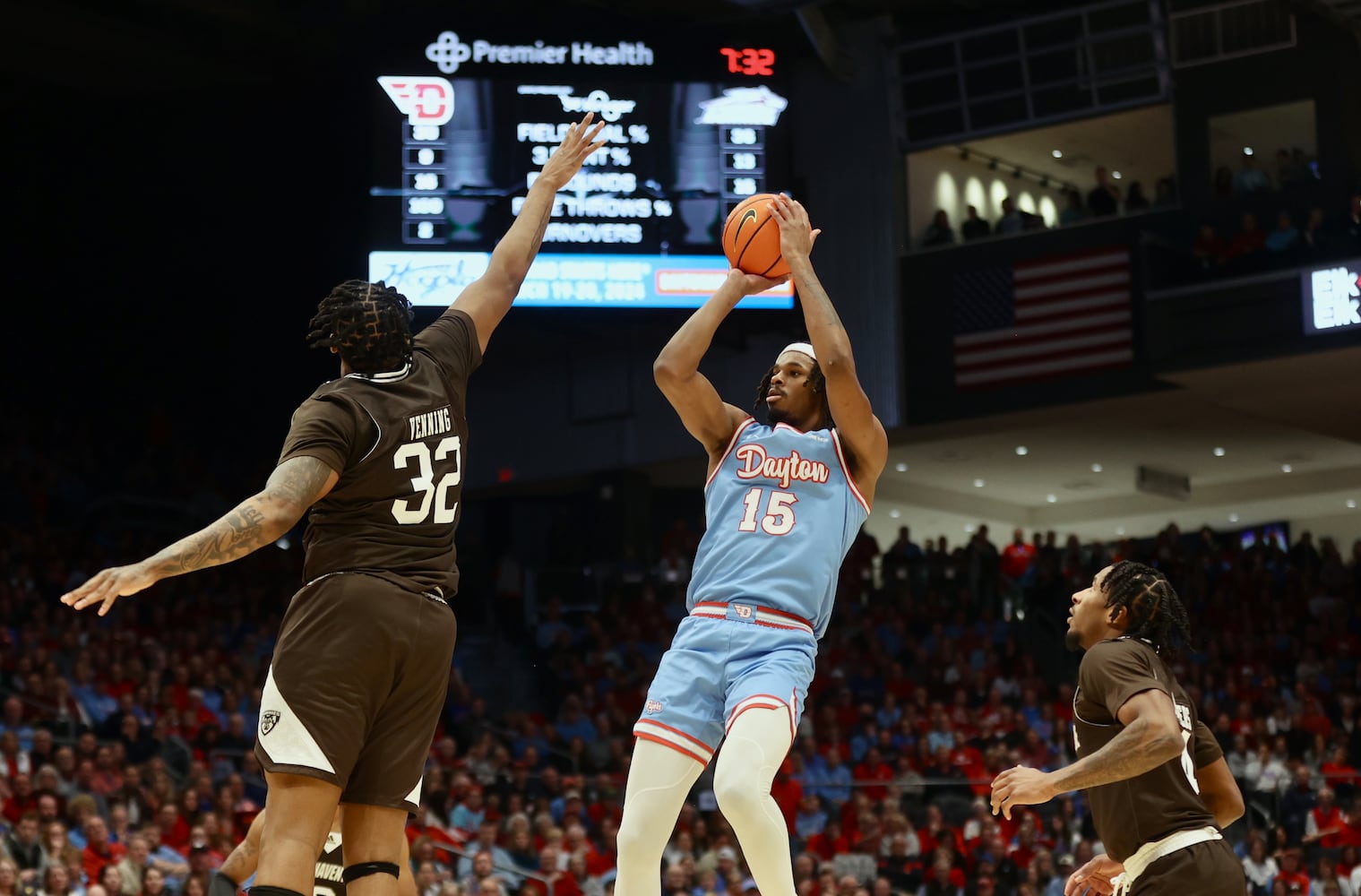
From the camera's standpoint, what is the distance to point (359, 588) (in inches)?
183

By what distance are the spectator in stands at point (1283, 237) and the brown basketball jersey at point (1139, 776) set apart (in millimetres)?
14844

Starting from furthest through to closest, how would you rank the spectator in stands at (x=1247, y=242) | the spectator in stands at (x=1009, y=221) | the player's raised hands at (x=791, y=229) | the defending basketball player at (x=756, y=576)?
the spectator in stands at (x=1009, y=221) → the spectator in stands at (x=1247, y=242) → the player's raised hands at (x=791, y=229) → the defending basketball player at (x=756, y=576)

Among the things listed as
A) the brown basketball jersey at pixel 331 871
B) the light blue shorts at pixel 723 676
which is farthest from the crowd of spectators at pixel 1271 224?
the brown basketball jersey at pixel 331 871

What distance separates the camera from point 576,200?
18281 mm

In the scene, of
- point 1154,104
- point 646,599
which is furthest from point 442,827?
point 1154,104

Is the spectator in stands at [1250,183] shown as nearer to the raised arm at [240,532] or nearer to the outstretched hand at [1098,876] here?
the outstretched hand at [1098,876]

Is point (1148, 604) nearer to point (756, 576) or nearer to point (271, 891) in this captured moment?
point (756, 576)

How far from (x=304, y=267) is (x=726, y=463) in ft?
64.8

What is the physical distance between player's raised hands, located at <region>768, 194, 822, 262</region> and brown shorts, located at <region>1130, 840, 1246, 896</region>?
2.28 metres

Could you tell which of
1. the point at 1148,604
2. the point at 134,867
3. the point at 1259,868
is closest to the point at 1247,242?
the point at 1259,868

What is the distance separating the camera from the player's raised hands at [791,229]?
5.91 m

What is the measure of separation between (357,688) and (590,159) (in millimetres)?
14130

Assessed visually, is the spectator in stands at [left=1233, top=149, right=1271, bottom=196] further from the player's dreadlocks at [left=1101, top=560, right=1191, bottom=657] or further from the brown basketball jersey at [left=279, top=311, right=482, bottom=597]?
the brown basketball jersey at [left=279, top=311, right=482, bottom=597]

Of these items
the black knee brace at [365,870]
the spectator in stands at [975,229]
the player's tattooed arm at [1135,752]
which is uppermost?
the spectator in stands at [975,229]
